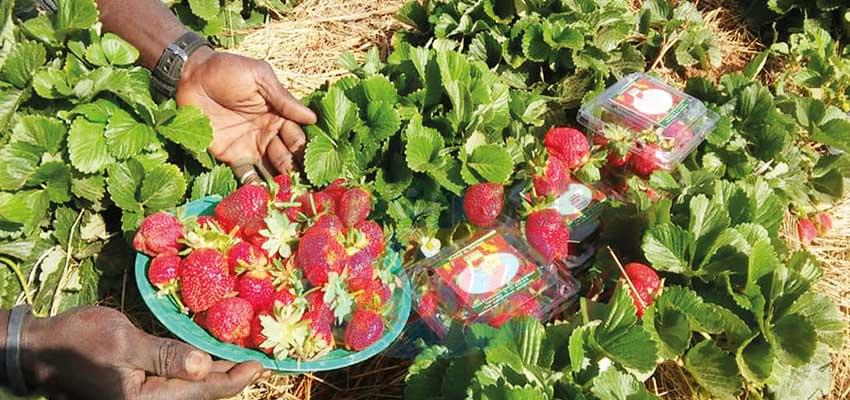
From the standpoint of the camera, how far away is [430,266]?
1890mm

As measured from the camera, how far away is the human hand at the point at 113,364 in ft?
4.93

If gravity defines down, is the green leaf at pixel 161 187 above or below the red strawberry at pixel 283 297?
above

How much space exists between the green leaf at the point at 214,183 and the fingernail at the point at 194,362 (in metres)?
0.64

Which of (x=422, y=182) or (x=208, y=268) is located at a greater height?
(x=208, y=268)

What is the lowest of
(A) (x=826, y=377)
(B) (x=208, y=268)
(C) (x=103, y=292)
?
(A) (x=826, y=377)

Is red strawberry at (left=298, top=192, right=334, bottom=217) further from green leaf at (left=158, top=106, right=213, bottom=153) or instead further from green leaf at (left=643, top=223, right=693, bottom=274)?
green leaf at (left=643, top=223, right=693, bottom=274)

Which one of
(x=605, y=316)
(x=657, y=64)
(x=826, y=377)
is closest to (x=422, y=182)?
(x=605, y=316)

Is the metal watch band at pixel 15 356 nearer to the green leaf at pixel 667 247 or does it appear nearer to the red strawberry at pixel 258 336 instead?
the red strawberry at pixel 258 336

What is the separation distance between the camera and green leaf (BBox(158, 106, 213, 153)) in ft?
6.47

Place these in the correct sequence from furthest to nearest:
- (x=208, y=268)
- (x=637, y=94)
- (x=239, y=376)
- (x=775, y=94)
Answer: (x=775, y=94) < (x=637, y=94) < (x=208, y=268) < (x=239, y=376)

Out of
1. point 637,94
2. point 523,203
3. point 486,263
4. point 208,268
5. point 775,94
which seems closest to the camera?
point 208,268

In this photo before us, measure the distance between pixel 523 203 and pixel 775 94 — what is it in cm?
127

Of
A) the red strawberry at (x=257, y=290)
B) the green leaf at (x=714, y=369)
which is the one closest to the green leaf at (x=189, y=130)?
the red strawberry at (x=257, y=290)

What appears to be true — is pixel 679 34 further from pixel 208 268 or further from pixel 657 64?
pixel 208 268
